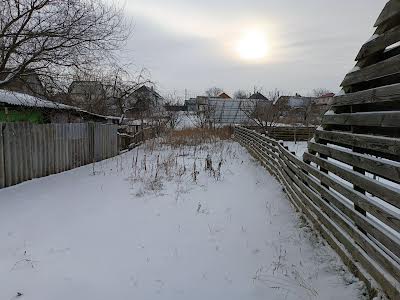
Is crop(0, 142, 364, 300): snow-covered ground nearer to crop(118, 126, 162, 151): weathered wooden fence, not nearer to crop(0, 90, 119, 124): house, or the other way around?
crop(0, 90, 119, 124): house

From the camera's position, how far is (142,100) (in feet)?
82.3

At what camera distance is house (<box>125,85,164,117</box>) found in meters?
23.9

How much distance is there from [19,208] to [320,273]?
A: 550 cm

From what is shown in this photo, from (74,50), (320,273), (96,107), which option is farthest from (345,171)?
(96,107)

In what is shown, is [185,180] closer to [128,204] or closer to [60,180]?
[128,204]

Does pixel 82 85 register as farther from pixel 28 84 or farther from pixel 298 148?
pixel 298 148

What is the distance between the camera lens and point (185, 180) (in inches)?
357

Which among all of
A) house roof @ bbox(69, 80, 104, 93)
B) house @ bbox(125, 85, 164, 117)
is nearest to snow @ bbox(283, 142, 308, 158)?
house roof @ bbox(69, 80, 104, 93)

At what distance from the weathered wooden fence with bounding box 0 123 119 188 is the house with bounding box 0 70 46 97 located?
130 cm

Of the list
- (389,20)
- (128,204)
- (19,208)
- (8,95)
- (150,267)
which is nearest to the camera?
(389,20)

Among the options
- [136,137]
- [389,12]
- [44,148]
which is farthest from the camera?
[136,137]

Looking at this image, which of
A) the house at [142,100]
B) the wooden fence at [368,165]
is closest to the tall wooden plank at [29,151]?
the wooden fence at [368,165]

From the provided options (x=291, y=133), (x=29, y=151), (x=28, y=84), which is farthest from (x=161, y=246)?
(x=291, y=133)

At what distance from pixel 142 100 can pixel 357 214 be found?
23.0 meters
